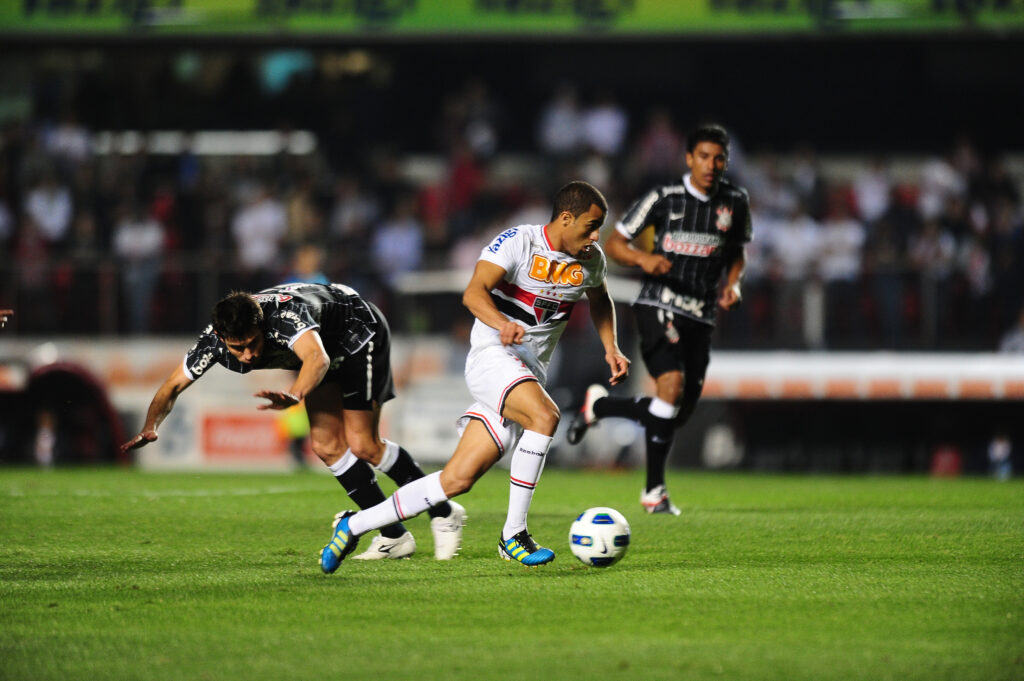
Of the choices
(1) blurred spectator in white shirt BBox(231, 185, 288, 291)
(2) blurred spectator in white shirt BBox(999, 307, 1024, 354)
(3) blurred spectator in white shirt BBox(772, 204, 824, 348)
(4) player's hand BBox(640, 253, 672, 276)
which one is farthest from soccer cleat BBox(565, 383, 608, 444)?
(1) blurred spectator in white shirt BBox(231, 185, 288, 291)

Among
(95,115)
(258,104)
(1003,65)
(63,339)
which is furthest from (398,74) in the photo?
(1003,65)

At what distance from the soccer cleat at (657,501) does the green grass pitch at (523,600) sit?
28 centimetres

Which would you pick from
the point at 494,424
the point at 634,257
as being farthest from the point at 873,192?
the point at 494,424

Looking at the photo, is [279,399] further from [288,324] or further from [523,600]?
[523,600]

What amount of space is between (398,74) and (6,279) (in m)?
8.27

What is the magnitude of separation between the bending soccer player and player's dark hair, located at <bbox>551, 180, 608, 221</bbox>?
1.33 m

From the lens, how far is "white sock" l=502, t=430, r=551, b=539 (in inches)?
273

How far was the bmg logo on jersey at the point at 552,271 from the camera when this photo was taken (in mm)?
7133

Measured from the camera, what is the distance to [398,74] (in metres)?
23.0

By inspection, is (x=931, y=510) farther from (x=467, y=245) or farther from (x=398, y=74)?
(x=398, y=74)

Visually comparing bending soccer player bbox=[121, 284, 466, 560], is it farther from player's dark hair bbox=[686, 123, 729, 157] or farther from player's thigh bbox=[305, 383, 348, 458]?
player's dark hair bbox=[686, 123, 729, 157]

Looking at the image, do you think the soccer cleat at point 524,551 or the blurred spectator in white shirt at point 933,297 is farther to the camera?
the blurred spectator in white shirt at point 933,297

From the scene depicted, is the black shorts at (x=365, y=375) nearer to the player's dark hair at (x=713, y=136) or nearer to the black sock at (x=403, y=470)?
the black sock at (x=403, y=470)

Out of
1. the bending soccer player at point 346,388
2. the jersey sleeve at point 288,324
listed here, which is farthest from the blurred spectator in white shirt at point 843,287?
the jersey sleeve at point 288,324
